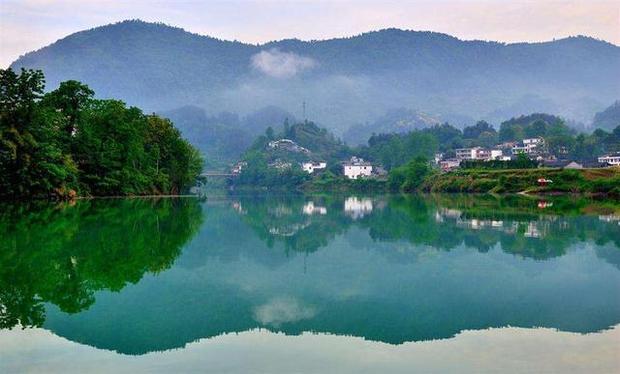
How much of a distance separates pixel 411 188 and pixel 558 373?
90678 mm

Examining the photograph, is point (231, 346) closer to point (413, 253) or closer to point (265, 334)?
point (265, 334)

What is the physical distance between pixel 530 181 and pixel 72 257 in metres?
61.3

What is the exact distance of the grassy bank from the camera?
59531 millimetres

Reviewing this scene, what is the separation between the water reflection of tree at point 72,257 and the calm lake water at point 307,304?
0.17 feet

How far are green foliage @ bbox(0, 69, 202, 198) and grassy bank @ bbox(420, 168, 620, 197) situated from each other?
110ft

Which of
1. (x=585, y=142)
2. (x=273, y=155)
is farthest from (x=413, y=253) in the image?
(x=273, y=155)

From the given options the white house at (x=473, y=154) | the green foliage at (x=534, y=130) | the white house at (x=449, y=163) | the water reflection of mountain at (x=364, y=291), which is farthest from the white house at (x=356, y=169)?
the water reflection of mountain at (x=364, y=291)

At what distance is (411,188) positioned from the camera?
9725 centimetres

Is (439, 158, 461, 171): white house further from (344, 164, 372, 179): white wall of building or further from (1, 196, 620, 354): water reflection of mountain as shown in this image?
(1, 196, 620, 354): water reflection of mountain

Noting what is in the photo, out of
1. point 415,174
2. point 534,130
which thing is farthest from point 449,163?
point 415,174

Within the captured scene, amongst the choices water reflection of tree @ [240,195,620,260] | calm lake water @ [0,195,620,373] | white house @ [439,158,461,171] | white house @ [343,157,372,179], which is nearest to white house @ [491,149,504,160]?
white house @ [439,158,461,171]

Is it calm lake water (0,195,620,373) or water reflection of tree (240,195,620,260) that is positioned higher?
calm lake water (0,195,620,373)

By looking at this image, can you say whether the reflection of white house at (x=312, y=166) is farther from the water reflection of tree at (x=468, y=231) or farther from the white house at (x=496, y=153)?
the water reflection of tree at (x=468, y=231)

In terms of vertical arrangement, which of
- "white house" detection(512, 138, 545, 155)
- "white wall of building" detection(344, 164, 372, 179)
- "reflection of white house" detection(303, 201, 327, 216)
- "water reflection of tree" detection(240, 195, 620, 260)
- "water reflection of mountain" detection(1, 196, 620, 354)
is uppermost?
"white house" detection(512, 138, 545, 155)
